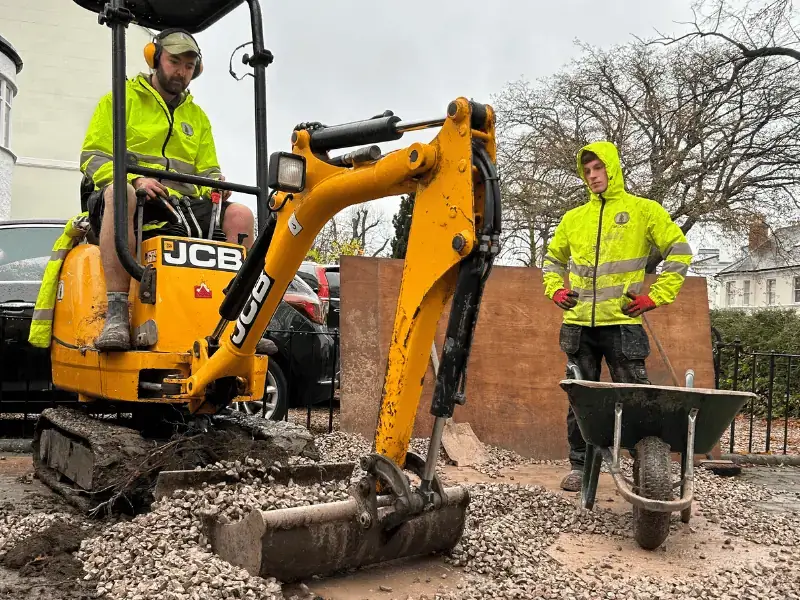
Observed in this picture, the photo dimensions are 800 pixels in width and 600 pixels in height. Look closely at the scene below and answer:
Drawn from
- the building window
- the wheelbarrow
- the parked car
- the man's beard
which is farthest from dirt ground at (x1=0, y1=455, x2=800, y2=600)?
the building window

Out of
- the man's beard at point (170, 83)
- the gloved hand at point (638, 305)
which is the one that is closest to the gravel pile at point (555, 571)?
the gloved hand at point (638, 305)

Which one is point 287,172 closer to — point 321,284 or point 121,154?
point 121,154

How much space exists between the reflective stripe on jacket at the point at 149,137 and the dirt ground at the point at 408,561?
1.92 meters

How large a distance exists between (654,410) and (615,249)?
1332 millimetres

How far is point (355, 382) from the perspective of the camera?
21.7 ft

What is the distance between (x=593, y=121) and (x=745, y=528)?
16577mm

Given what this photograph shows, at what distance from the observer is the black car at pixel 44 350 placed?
635cm

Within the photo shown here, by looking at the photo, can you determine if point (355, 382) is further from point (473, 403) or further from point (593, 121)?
point (593, 121)

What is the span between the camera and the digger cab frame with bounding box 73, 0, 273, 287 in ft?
13.5

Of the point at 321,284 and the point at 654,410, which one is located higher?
the point at 321,284

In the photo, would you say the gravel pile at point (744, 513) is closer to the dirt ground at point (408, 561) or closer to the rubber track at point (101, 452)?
the dirt ground at point (408, 561)

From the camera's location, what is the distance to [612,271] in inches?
200

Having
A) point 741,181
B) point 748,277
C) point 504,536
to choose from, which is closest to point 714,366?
point 504,536

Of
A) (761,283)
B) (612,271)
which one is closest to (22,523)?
(612,271)
